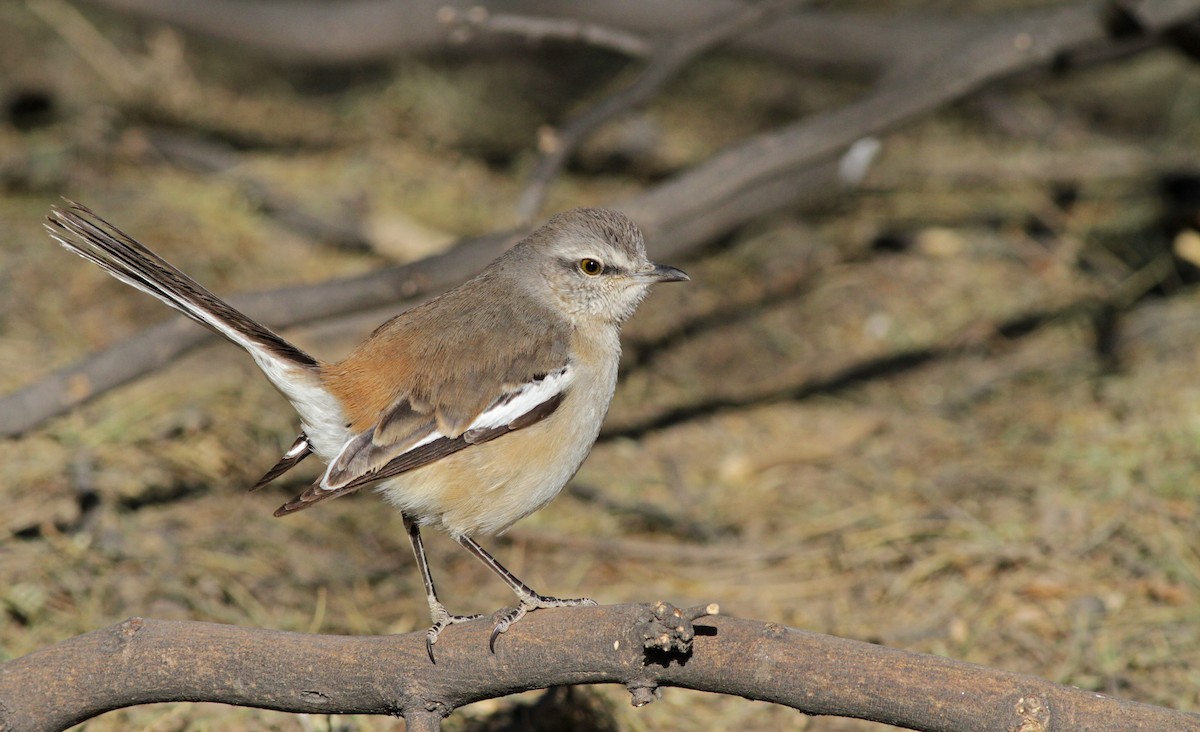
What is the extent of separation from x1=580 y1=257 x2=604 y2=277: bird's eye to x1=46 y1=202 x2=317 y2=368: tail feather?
1326mm

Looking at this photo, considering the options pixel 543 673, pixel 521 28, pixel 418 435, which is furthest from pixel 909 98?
pixel 543 673

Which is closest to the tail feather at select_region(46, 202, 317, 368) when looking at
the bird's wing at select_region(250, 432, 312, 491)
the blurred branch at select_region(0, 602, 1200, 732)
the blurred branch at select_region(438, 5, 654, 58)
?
the bird's wing at select_region(250, 432, 312, 491)

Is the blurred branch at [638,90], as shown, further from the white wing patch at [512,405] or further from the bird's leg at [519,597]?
the bird's leg at [519,597]

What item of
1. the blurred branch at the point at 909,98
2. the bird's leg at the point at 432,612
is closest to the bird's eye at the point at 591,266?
the bird's leg at the point at 432,612

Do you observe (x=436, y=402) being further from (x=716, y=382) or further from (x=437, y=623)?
(x=716, y=382)

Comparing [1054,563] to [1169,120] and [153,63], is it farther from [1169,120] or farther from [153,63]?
[153,63]

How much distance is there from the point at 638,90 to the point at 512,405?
2662mm

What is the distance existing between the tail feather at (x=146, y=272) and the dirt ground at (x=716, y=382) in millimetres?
1423

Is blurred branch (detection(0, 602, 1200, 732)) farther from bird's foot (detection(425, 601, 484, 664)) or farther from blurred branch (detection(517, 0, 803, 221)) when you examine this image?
blurred branch (detection(517, 0, 803, 221))

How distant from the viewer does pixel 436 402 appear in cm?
406

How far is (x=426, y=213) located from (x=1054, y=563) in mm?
5022

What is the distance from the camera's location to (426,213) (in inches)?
334

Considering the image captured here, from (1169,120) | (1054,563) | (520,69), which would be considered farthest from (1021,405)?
(520,69)

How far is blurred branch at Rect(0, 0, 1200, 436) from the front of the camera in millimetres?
5562
